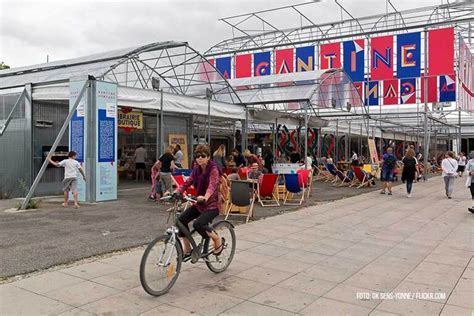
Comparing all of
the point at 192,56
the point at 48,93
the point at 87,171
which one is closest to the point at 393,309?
the point at 87,171

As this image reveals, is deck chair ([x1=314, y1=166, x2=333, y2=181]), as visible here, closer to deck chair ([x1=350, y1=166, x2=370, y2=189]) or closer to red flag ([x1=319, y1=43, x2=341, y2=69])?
deck chair ([x1=350, y1=166, x2=370, y2=189])

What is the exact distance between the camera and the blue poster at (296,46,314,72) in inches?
1000

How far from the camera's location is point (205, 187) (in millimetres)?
4664

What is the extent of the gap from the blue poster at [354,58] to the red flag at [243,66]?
5996 millimetres

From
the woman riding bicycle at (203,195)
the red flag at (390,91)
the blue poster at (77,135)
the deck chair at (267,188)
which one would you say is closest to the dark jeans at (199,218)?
the woman riding bicycle at (203,195)

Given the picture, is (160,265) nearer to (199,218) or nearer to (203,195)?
(199,218)

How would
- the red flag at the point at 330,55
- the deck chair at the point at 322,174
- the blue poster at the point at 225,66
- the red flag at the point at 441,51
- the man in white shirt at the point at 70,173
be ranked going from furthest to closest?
1. the blue poster at the point at 225,66
2. the red flag at the point at 330,55
3. the red flag at the point at 441,51
4. the deck chair at the point at 322,174
5. the man in white shirt at the point at 70,173

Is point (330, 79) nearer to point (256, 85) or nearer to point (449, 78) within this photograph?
point (256, 85)

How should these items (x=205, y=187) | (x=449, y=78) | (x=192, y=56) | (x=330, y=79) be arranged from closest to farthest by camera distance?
(x=205, y=187), (x=192, y=56), (x=330, y=79), (x=449, y=78)

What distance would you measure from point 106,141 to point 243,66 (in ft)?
59.5

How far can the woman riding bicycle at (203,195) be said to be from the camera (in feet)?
14.8

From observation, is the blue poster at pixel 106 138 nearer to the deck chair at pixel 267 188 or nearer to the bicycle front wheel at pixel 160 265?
the deck chair at pixel 267 188

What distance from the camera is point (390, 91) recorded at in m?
25.4

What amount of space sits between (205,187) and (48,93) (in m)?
8.46
